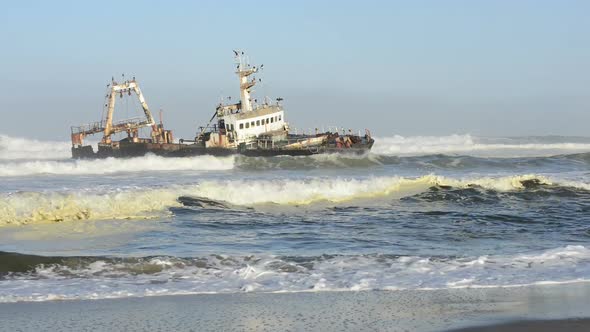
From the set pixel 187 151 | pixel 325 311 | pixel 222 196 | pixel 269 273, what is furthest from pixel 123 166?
pixel 325 311

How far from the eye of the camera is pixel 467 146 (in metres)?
70.8

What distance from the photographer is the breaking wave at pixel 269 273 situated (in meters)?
8.34

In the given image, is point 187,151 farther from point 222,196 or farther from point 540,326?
point 540,326

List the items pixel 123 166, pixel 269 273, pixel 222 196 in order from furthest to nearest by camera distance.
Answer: pixel 123 166 → pixel 222 196 → pixel 269 273

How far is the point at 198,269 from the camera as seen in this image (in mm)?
9523

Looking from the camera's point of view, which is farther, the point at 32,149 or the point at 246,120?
the point at 32,149

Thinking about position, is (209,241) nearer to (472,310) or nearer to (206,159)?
(472,310)

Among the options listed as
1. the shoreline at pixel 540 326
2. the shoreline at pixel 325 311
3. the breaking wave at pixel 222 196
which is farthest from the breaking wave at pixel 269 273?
the breaking wave at pixel 222 196

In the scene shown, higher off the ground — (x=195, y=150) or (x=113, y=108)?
(x=113, y=108)

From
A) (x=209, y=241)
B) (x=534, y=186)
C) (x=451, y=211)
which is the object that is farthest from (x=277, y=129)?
(x=209, y=241)

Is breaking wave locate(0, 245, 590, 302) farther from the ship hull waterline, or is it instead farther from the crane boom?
the crane boom

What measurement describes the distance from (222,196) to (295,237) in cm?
792

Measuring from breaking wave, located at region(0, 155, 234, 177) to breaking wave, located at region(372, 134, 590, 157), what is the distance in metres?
23.5

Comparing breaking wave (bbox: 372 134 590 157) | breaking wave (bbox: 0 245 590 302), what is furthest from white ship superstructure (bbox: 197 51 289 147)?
breaking wave (bbox: 0 245 590 302)
